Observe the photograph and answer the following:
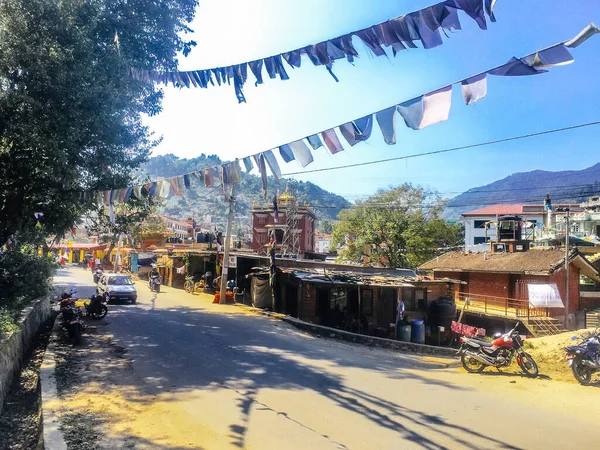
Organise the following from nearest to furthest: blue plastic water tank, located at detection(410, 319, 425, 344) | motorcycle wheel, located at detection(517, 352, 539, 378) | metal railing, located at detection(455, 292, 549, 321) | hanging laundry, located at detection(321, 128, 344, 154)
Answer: hanging laundry, located at detection(321, 128, 344, 154) → motorcycle wheel, located at detection(517, 352, 539, 378) → blue plastic water tank, located at detection(410, 319, 425, 344) → metal railing, located at detection(455, 292, 549, 321)

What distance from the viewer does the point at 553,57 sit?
15.5 feet

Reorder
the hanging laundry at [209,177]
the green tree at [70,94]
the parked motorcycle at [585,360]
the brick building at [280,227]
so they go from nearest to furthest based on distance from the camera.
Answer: the hanging laundry at [209,177]
the parked motorcycle at [585,360]
the green tree at [70,94]
the brick building at [280,227]

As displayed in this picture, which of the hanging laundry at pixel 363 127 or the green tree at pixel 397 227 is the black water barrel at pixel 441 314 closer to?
the hanging laundry at pixel 363 127

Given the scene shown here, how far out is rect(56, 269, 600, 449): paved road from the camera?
6000 millimetres

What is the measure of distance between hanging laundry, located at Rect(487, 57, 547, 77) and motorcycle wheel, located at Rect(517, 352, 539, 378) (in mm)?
8926

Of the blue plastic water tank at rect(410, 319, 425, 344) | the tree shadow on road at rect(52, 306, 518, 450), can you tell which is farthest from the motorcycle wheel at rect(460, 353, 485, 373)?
the blue plastic water tank at rect(410, 319, 425, 344)

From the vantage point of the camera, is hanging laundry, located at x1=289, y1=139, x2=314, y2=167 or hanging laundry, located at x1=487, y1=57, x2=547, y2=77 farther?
hanging laundry, located at x1=289, y1=139, x2=314, y2=167

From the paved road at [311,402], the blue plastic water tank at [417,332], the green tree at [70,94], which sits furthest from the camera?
the blue plastic water tank at [417,332]

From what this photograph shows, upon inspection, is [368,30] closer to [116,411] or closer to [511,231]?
[116,411]

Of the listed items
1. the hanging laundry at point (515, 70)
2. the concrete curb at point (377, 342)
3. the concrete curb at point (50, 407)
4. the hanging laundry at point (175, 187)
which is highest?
the hanging laundry at point (515, 70)

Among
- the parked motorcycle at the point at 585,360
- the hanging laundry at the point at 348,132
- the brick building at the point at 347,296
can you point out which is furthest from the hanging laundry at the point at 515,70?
the brick building at the point at 347,296

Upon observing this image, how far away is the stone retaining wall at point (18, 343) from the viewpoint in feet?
25.7

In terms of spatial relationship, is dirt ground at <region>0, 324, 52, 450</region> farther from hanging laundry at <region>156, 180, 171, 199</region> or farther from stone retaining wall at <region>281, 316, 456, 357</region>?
stone retaining wall at <region>281, 316, 456, 357</region>

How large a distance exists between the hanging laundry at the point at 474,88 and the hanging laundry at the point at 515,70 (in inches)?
5.3
